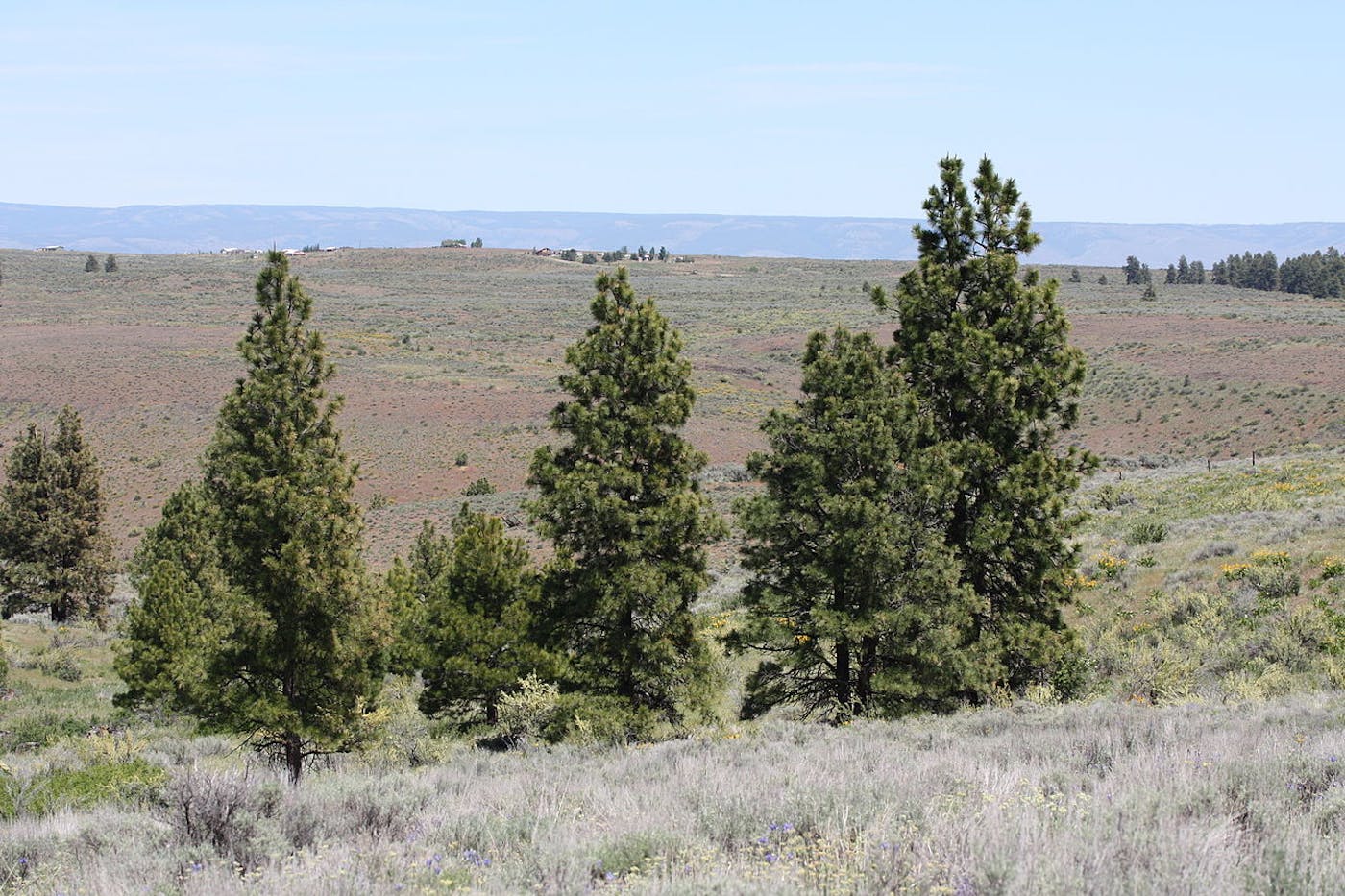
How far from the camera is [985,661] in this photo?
46.6 ft

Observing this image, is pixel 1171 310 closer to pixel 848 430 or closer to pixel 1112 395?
pixel 1112 395

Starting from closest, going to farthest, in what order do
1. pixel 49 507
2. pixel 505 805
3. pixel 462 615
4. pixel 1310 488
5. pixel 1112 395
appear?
pixel 505 805, pixel 462 615, pixel 1310 488, pixel 49 507, pixel 1112 395

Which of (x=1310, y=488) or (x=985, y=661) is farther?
(x=1310, y=488)

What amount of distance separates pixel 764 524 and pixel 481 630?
6837 mm

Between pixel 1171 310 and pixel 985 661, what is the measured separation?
10148 centimetres

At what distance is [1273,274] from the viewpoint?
13775 cm

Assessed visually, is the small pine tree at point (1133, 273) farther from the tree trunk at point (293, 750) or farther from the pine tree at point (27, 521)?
the tree trunk at point (293, 750)

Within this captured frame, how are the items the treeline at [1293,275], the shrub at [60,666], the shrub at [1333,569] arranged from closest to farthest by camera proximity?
the shrub at [1333,569]
the shrub at [60,666]
the treeline at [1293,275]

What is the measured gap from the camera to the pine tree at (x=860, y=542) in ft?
45.6

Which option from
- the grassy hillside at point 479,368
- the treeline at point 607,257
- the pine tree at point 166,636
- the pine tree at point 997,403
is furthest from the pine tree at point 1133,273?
the pine tree at point 166,636

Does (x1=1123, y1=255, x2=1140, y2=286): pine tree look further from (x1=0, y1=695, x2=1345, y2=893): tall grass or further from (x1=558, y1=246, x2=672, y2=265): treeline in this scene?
(x1=0, y1=695, x2=1345, y2=893): tall grass

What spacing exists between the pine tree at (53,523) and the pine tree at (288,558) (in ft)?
75.6

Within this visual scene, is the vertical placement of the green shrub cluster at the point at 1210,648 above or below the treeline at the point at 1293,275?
below

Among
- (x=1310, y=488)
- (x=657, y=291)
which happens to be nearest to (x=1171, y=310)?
(x=657, y=291)
